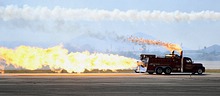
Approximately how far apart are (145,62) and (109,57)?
4431mm

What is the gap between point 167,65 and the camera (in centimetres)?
4934

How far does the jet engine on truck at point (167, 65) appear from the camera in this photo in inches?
1939

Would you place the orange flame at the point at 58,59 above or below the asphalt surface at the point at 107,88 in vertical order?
above

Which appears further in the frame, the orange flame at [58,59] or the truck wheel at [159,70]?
the orange flame at [58,59]

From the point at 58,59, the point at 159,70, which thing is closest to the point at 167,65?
the point at 159,70

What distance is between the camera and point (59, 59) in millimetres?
50281

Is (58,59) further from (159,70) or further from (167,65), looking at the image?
(167,65)

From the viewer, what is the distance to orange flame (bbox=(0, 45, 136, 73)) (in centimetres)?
4975

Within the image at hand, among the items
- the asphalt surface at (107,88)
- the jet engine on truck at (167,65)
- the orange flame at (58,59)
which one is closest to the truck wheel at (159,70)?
the jet engine on truck at (167,65)

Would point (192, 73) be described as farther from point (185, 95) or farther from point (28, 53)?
point (185, 95)

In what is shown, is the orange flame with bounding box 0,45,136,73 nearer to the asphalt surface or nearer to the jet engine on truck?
the jet engine on truck

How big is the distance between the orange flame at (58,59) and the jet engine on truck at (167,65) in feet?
7.21

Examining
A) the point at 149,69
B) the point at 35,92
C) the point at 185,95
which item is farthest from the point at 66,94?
the point at 149,69

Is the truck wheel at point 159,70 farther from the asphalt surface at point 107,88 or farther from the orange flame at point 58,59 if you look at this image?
the asphalt surface at point 107,88
